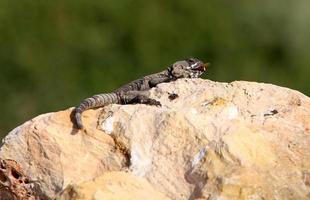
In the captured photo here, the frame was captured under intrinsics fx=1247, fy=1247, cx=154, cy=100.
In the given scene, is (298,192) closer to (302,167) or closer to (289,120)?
(302,167)

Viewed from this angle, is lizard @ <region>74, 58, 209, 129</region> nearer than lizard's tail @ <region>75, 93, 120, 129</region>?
No

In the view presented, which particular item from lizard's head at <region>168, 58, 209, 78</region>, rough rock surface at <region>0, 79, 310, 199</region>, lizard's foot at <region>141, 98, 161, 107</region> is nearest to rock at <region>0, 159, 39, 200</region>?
rough rock surface at <region>0, 79, 310, 199</region>

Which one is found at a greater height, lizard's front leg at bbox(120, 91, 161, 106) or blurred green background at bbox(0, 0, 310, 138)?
blurred green background at bbox(0, 0, 310, 138)

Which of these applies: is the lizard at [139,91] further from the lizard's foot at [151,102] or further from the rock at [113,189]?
the rock at [113,189]

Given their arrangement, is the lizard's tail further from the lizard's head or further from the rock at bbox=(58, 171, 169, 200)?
the lizard's head

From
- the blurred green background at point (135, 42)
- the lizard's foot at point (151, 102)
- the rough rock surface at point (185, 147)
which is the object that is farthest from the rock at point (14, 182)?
the blurred green background at point (135, 42)

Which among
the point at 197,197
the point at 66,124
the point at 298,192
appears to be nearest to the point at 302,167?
the point at 298,192

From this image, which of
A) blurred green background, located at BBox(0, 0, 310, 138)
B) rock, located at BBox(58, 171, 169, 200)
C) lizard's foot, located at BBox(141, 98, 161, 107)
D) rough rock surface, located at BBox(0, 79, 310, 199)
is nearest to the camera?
rock, located at BBox(58, 171, 169, 200)

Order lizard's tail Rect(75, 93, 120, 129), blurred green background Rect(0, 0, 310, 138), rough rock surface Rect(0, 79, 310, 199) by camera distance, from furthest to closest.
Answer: blurred green background Rect(0, 0, 310, 138)
lizard's tail Rect(75, 93, 120, 129)
rough rock surface Rect(0, 79, 310, 199)
